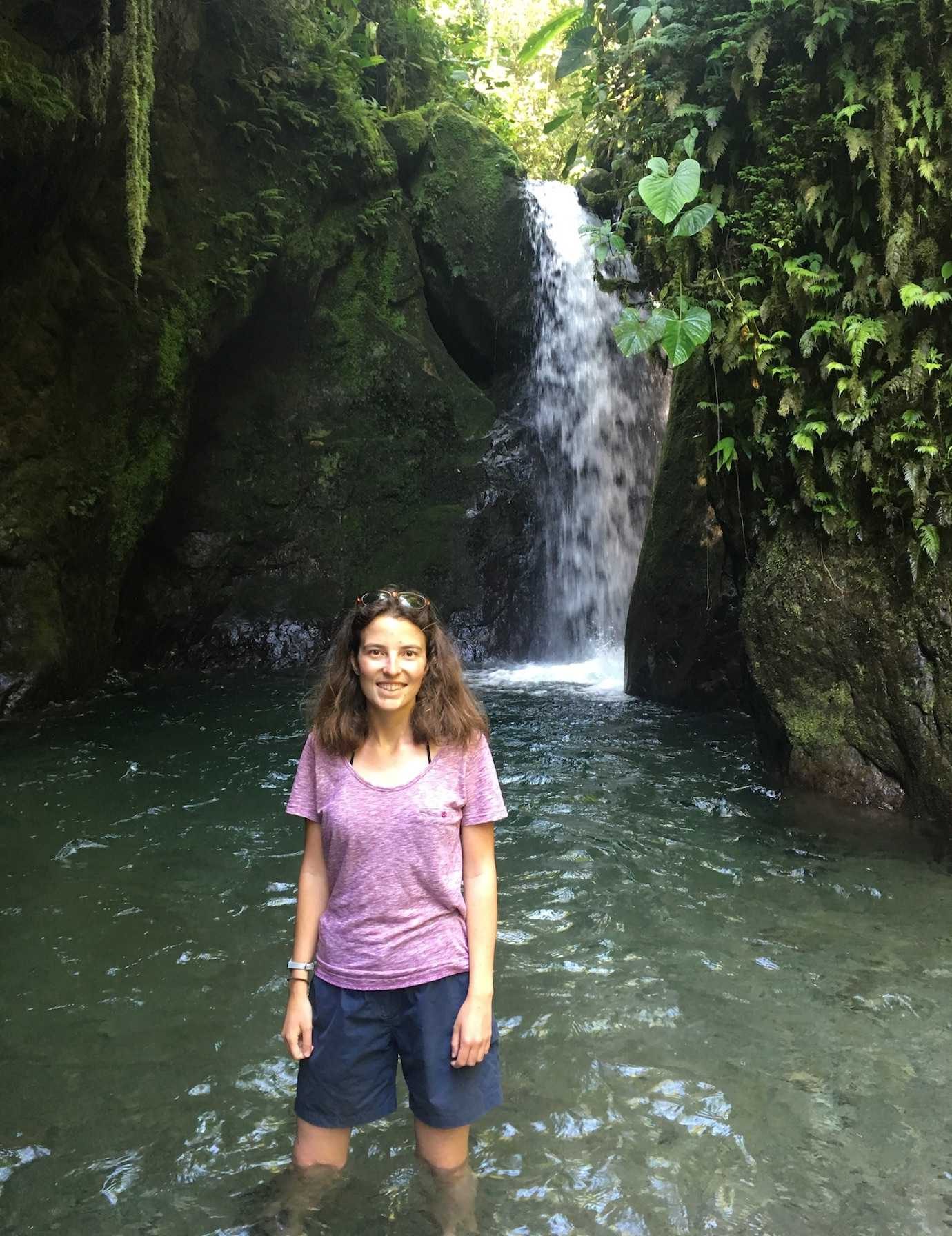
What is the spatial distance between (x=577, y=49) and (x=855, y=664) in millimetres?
5155

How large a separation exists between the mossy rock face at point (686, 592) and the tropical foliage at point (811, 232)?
9.18 ft

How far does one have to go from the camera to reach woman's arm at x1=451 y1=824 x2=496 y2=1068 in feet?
7.00

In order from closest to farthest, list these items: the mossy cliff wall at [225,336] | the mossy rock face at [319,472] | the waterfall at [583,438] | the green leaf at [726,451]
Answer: the green leaf at [726,451] < the mossy cliff wall at [225,336] < the mossy rock face at [319,472] < the waterfall at [583,438]

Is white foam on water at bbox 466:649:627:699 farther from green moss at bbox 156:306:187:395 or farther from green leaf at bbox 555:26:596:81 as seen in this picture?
green leaf at bbox 555:26:596:81

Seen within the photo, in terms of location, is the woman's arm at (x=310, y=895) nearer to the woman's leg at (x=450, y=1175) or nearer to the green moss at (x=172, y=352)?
the woman's leg at (x=450, y=1175)

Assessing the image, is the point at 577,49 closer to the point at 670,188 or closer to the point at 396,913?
Answer: the point at 670,188

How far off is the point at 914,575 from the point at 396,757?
13.3 feet

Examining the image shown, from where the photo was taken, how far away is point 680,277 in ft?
19.9

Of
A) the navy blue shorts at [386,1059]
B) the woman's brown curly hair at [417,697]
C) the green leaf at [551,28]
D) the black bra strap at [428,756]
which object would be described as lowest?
the navy blue shorts at [386,1059]

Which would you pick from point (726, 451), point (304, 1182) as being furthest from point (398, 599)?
point (726, 451)

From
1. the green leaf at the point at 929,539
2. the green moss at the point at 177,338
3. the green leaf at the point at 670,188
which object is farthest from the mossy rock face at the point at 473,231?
the green leaf at the point at 929,539

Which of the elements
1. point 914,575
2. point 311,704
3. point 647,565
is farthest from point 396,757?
point 647,565

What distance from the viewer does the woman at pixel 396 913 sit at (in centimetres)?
218

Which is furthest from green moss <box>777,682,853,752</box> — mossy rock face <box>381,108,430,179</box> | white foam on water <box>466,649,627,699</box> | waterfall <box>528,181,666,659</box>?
mossy rock face <box>381,108,430,179</box>
